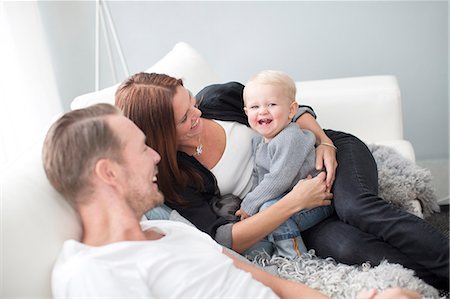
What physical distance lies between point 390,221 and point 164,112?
0.64m

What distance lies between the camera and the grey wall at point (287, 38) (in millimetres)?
2844

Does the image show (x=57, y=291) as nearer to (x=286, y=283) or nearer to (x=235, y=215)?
(x=286, y=283)

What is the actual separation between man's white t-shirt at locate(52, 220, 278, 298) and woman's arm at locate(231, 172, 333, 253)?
9.7 inches

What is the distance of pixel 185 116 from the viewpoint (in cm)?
172

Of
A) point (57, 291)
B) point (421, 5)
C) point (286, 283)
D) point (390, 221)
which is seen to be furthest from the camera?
point (421, 5)

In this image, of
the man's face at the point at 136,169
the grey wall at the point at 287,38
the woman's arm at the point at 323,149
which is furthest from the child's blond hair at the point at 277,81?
the grey wall at the point at 287,38

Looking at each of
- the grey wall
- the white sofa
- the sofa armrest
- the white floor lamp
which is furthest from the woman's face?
the grey wall

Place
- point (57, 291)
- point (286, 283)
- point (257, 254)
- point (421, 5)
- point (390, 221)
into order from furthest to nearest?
point (421, 5) < point (257, 254) < point (390, 221) < point (286, 283) < point (57, 291)

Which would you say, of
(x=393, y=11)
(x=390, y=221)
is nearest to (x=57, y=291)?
(x=390, y=221)

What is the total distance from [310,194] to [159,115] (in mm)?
458

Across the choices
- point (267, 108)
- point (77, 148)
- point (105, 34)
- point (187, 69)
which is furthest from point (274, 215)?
point (105, 34)

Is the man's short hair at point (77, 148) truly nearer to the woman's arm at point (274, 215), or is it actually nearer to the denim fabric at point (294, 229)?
the woman's arm at point (274, 215)

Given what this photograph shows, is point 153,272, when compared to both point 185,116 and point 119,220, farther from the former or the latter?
point 185,116

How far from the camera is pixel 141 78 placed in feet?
5.65
